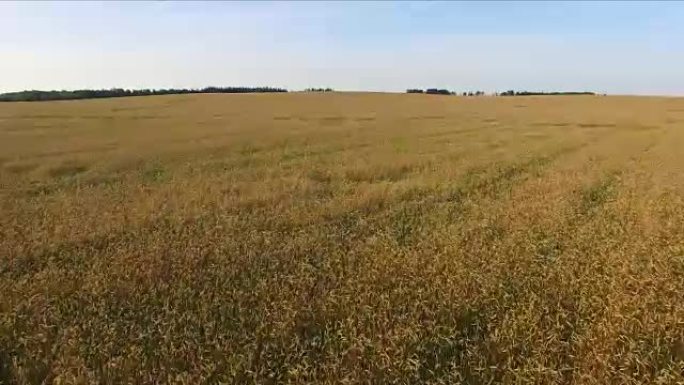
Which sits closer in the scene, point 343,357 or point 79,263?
point 343,357

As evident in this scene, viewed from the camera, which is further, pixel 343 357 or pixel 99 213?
pixel 99 213

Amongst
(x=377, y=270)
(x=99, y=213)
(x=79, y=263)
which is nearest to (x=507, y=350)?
(x=377, y=270)

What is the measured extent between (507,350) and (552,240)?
3590mm

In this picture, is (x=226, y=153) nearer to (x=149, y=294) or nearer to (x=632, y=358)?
(x=149, y=294)

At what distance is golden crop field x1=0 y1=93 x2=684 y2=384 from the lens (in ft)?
14.6

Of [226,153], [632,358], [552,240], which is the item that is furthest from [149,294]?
[226,153]

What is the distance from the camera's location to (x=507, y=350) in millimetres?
4598

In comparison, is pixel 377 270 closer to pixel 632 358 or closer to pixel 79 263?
pixel 632 358

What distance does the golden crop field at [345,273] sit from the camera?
14.6 feet

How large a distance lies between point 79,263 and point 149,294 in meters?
1.64

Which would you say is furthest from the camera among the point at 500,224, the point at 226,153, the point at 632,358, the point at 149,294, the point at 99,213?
the point at 226,153

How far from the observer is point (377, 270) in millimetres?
6477

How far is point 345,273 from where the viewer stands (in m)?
6.50

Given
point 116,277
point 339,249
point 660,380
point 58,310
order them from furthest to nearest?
point 339,249 → point 116,277 → point 58,310 → point 660,380
